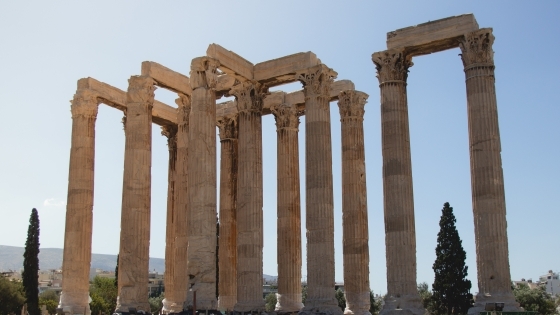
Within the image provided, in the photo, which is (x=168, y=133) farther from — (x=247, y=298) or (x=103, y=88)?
(x=247, y=298)

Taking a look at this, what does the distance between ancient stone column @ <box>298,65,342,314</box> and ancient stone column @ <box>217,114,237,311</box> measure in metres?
9.23

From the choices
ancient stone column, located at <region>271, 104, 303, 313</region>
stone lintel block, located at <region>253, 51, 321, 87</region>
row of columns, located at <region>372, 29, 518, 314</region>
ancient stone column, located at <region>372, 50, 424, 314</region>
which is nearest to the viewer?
row of columns, located at <region>372, 29, 518, 314</region>

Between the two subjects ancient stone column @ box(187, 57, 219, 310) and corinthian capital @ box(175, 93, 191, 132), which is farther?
corinthian capital @ box(175, 93, 191, 132)

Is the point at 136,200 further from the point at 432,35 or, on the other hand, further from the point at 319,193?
the point at 432,35

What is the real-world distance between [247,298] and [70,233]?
1313cm

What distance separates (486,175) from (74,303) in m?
27.7

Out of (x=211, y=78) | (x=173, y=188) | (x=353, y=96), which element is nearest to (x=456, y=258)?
(x=353, y=96)

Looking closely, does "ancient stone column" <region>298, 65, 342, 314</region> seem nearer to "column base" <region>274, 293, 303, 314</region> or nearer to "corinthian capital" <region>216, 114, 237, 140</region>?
"column base" <region>274, 293, 303, 314</region>

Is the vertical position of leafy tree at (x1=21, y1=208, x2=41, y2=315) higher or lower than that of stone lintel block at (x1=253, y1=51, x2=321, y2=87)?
lower

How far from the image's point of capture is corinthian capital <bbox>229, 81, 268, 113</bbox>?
156ft

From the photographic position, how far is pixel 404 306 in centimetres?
3856

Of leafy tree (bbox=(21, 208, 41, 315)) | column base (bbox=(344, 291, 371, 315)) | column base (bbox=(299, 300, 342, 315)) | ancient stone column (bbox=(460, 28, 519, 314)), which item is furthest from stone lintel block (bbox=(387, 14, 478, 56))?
leafy tree (bbox=(21, 208, 41, 315))

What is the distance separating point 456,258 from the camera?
7025 cm

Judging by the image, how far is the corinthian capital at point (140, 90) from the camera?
45.6 meters
